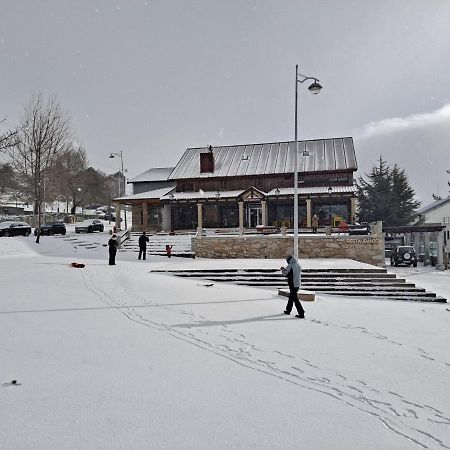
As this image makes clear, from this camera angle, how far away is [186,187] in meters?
34.1

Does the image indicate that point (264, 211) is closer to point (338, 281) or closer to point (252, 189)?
point (252, 189)

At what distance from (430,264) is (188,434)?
34.5 m

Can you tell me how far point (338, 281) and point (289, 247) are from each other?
282 inches

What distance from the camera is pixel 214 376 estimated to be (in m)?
4.89

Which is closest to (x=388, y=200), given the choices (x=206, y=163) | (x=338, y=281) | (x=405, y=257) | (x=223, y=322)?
(x=405, y=257)

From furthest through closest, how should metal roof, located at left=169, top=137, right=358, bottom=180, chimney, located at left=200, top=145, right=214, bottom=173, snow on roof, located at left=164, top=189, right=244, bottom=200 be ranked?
chimney, located at left=200, top=145, right=214, bottom=173 < metal roof, located at left=169, top=137, right=358, bottom=180 < snow on roof, located at left=164, top=189, right=244, bottom=200

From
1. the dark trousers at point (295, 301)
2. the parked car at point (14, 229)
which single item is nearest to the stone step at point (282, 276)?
the dark trousers at point (295, 301)

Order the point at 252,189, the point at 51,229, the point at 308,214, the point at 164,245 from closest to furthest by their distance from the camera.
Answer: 1. the point at 164,245
2. the point at 308,214
3. the point at 252,189
4. the point at 51,229

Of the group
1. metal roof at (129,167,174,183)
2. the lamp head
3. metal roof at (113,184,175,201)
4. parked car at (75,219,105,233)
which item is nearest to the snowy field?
the lamp head

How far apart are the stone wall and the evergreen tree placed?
26.6 m

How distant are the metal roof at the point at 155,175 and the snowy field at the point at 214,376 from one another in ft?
91.7

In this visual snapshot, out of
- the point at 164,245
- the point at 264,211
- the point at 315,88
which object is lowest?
the point at 164,245

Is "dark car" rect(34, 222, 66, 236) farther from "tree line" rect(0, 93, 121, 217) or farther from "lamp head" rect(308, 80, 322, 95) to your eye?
"lamp head" rect(308, 80, 322, 95)

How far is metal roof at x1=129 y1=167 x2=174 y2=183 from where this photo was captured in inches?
1455
